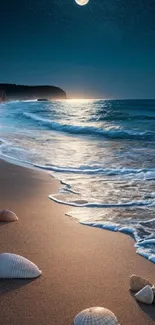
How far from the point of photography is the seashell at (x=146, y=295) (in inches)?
99.6

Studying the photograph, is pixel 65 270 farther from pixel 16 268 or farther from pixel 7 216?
pixel 7 216

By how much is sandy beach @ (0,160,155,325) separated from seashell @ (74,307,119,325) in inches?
5.7

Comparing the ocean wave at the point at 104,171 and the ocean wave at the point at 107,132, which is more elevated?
the ocean wave at the point at 107,132

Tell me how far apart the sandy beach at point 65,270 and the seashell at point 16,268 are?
0.05 metres

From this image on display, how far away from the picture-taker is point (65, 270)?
9.93 feet

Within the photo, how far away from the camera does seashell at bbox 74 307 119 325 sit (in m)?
2.15

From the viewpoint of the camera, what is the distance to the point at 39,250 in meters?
3.41

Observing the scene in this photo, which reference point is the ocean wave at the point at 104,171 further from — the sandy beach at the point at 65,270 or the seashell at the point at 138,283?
the seashell at the point at 138,283

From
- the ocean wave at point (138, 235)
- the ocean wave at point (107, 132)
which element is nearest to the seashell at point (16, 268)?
the ocean wave at point (138, 235)

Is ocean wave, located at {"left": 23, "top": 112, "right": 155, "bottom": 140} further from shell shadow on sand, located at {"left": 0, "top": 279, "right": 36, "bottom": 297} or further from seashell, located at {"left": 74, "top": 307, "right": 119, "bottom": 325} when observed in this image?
seashell, located at {"left": 74, "top": 307, "right": 119, "bottom": 325}

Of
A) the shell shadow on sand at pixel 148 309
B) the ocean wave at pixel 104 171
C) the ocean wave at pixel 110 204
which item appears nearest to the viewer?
the shell shadow on sand at pixel 148 309

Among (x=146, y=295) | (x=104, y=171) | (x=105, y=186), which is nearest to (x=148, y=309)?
(x=146, y=295)

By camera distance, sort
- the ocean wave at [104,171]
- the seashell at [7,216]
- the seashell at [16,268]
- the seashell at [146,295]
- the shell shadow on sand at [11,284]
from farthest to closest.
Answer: the ocean wave at [104,171] → the seashell at [7,216] → the seashell at [16,268] → the shell shadow on sand at [11,284] → the seashell at [146,295]

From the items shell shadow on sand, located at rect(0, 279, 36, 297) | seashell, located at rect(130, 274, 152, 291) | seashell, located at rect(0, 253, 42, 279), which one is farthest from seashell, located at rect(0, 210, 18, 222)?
seashell, located at rect(130, 274, 152, 291)
